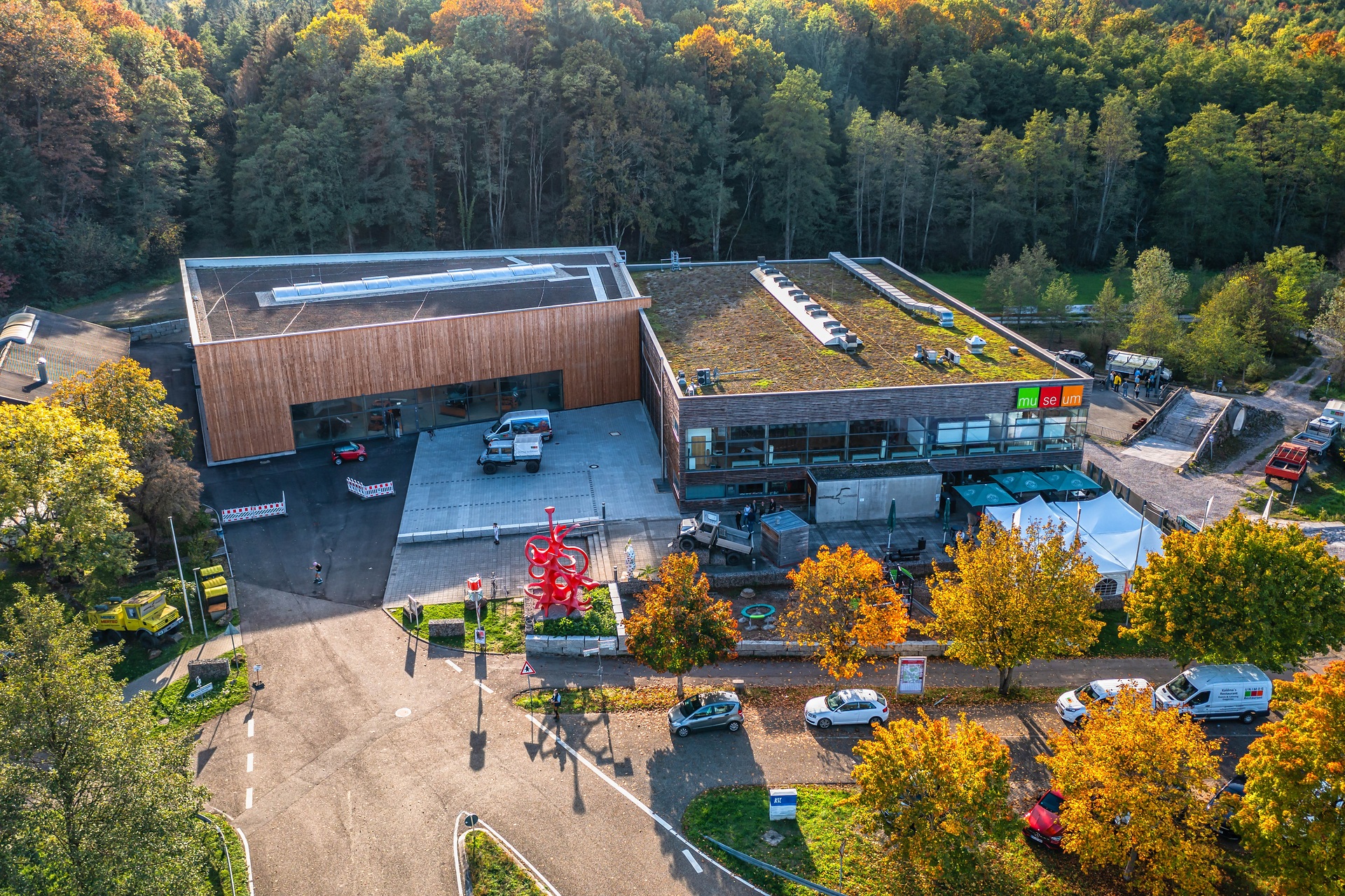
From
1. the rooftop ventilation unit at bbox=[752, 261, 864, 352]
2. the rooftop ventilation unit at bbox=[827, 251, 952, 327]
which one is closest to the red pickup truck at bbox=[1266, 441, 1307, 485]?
the rooftop ventilation unit at bbox=[827, 251, 952, 327]

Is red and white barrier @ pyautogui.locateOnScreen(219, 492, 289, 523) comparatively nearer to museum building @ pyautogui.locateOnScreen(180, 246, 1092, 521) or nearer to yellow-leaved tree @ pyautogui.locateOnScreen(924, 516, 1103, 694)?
museum building @ pyautogui.locateOnScreen(180, 246, 1092, 521)

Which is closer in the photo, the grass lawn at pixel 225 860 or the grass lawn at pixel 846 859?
the grass lawn at pixel 225 860

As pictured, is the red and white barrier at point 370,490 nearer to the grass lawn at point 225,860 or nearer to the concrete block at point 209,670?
the concrete block at point 209,670

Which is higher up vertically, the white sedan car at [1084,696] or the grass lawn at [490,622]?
the grass lawn at [490,622]

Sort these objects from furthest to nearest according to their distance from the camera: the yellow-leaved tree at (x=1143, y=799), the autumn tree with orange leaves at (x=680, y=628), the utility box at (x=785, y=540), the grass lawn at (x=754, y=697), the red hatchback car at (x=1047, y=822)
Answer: the utility box at (x=785, y=540), the grass lawn at (x=754, y=697), the autumn tree with orange leaves at (x=680, y=628), the red hatchback car at (x=1047, y=822), the yellow-leaved tree at (x=1143, y=799)

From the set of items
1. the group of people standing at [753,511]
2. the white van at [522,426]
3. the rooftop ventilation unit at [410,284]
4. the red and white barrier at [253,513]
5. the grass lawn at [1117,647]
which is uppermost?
the rooftop ventilation unit at [410,284]

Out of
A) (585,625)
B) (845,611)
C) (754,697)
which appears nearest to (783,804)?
(754,697)

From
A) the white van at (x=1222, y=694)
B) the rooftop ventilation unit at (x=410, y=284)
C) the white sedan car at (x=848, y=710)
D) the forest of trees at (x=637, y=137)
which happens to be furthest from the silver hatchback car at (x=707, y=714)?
the forest of trees at (x=637, y=137)
